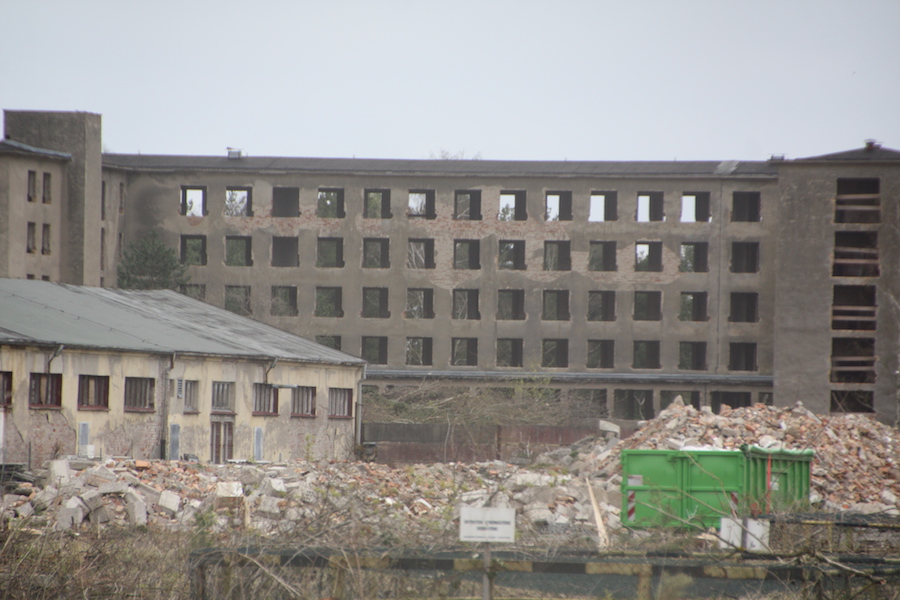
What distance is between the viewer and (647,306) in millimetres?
54844

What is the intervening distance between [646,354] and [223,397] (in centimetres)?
2890

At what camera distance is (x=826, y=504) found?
2128 centimetres

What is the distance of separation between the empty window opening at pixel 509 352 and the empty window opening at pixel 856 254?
16.2 m

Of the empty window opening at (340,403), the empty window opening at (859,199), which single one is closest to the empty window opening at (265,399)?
the empty window opening at (340,403)

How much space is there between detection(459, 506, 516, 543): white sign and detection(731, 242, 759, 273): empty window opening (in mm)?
49121

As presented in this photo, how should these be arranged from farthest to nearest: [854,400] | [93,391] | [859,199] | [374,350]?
[374,350] < [859,199] < [854,400] < [93,391]

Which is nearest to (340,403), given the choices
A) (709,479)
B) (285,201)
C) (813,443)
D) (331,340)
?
(813,443)

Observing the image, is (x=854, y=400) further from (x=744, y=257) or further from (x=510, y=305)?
(x=510, y=305)

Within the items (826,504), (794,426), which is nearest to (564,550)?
(826,504)

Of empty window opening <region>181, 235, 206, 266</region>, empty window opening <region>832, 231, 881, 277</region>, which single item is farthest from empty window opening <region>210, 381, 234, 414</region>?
empty window opening <region>832, 231, 881, 277</region>

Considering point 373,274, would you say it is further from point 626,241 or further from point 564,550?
point 564,550

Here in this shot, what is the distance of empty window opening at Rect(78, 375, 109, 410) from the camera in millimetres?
26016

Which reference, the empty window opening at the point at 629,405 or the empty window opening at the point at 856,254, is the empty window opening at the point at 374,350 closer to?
the empty window opening at the point at 629,405

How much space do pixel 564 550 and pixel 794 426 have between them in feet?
57.8
